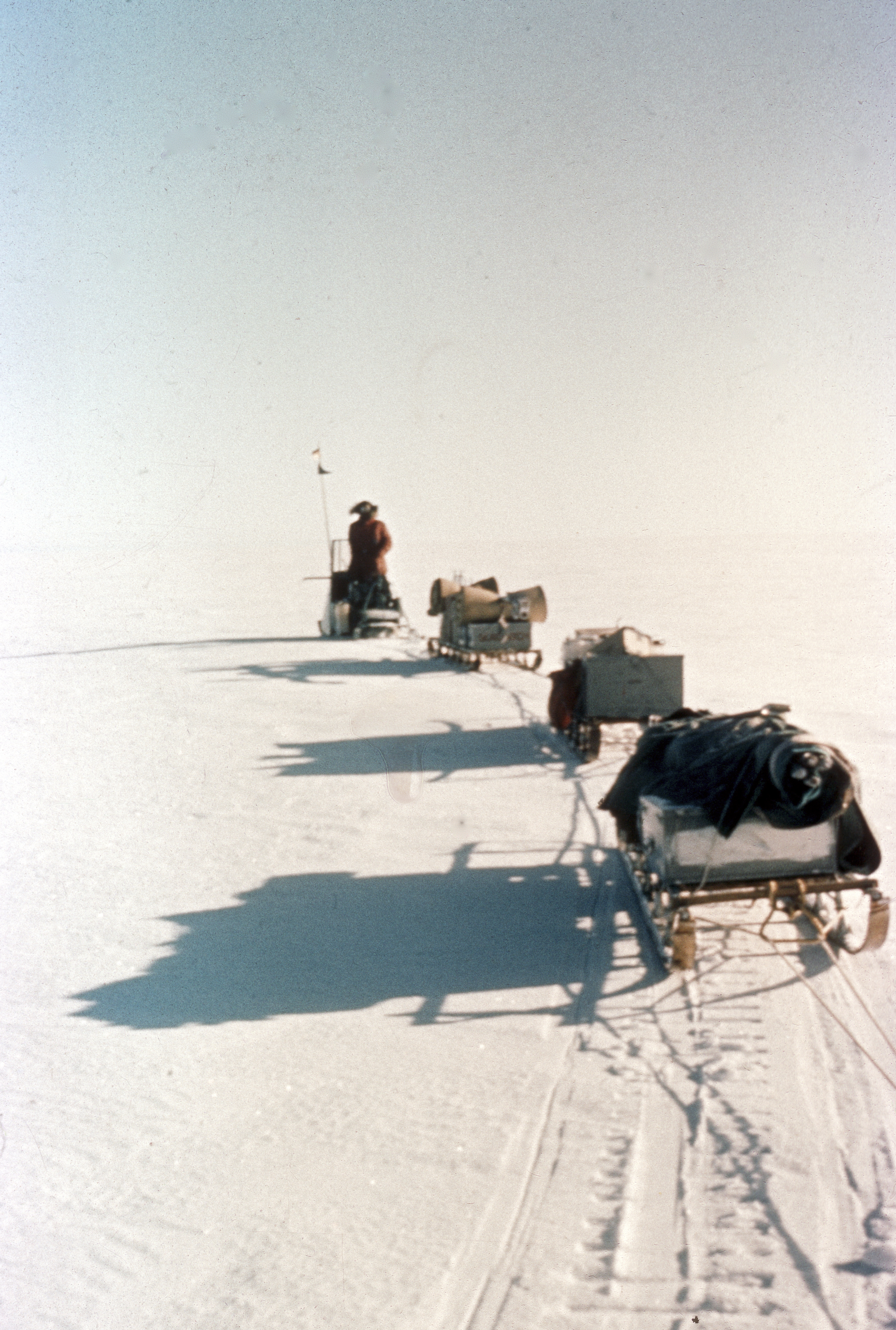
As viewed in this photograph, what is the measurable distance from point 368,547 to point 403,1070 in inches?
824

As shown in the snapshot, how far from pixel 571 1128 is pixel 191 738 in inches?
414

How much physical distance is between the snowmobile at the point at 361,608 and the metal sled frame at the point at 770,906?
1944 cm

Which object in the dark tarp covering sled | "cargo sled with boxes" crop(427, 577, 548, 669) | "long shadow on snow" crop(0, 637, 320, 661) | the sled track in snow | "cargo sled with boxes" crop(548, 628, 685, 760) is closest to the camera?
the sled track in snow

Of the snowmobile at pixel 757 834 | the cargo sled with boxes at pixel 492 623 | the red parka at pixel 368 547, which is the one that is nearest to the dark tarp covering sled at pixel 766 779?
the snowmobile at pixel 757 834

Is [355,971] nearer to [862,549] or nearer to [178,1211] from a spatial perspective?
[178,1211]

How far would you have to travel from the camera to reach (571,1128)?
536 cm

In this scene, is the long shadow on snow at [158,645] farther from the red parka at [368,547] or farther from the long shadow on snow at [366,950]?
the long shadow on snow at [366,950]

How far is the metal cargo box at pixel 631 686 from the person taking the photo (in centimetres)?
1291

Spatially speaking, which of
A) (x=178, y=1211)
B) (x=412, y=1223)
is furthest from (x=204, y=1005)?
(x=412, y=1223)

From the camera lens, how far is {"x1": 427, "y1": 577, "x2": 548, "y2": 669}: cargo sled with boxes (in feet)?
66.2

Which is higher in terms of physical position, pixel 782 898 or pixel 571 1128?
pixel 782 898

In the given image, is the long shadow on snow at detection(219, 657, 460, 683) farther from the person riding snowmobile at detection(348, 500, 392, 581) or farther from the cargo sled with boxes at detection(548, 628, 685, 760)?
the cargo sled with boxes at detection(548, 628, 685, 760)

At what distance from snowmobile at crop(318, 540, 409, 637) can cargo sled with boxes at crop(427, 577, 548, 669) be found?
5.48 meters

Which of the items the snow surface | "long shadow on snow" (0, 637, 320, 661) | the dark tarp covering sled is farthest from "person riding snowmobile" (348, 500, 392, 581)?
the dark tarp covering sled
